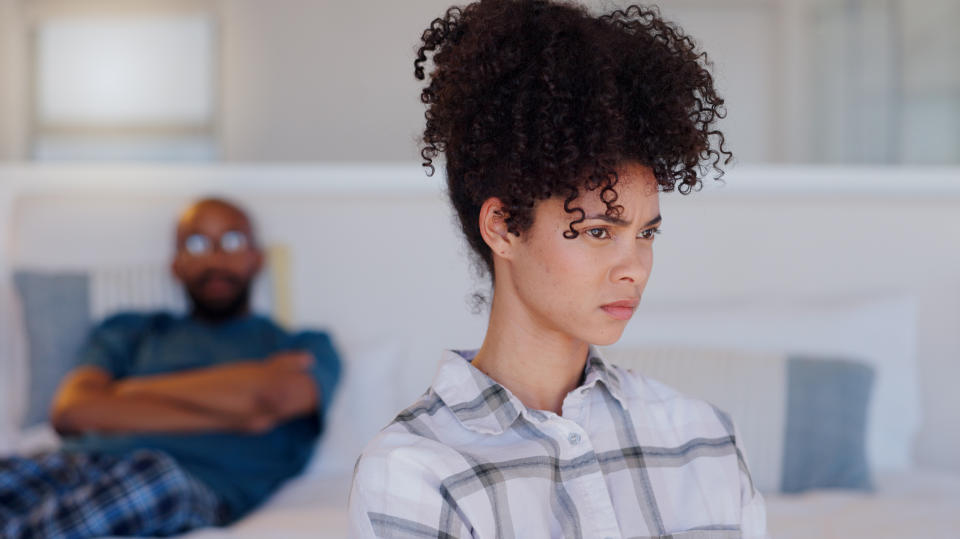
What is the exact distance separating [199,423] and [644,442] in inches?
58.4

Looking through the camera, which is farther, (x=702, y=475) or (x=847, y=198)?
(x=847, y=198)

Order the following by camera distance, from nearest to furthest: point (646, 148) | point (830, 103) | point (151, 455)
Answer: point (646, 148) < point (151, 455) < point (830, 103)

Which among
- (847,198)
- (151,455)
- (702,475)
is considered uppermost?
(847,198)

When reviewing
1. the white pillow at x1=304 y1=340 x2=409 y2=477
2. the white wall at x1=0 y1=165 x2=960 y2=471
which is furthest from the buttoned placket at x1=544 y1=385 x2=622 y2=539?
the white wall at x1=0 y1=165 x2=960 y2=471

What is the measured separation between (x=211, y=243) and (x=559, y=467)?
181 centimetres

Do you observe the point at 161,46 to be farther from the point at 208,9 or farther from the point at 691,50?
the point at 691,50

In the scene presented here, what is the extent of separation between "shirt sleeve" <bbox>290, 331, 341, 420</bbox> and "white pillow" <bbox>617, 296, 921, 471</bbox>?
72 cm

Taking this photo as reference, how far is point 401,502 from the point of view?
0.93 m

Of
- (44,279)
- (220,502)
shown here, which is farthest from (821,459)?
(44,279)

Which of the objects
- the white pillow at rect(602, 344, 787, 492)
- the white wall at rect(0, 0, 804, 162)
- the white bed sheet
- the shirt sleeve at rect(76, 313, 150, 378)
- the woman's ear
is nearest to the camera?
the woman's ear

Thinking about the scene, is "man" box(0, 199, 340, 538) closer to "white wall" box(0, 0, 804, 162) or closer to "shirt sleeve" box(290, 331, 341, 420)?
"shirt sleeve" box(290, 331, 341, 420)

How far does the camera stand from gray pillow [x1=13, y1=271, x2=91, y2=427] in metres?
2.60

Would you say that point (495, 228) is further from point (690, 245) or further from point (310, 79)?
point (310, 79)

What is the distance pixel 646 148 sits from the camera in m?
1.02
